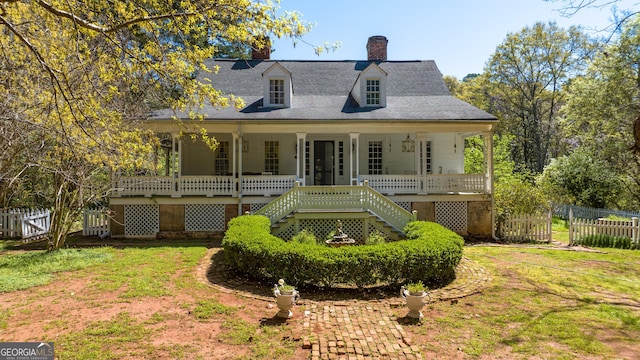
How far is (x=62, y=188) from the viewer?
10.6 metres

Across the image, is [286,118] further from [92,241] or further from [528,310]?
[528,310]

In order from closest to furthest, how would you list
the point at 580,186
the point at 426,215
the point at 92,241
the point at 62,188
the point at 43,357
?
the point at 43,357, the point at 62,188, the point at 92,241, the point at 426,215, the point at 580,186

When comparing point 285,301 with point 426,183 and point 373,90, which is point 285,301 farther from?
point 373,90

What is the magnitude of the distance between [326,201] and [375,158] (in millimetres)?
5197

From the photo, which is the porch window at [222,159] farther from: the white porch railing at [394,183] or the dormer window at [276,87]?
the white porch railing at [394,183]

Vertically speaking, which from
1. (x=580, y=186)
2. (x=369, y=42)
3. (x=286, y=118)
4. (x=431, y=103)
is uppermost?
(x=369, y=42)

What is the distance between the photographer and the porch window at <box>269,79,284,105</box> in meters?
15.5

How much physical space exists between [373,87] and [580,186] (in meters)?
17.0

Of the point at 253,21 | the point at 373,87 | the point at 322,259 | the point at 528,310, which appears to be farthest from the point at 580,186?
the point at 253,21

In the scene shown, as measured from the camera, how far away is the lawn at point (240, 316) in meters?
4.98

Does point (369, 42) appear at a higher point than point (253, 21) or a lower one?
higher

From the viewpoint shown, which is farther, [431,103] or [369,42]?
[369,42]

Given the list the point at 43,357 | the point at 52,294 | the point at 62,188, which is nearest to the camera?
the point at 43,357

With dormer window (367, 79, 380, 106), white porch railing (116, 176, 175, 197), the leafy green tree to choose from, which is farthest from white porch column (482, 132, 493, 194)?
white porch railing (116, 176, 175, 197)
